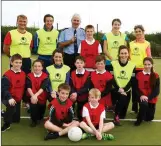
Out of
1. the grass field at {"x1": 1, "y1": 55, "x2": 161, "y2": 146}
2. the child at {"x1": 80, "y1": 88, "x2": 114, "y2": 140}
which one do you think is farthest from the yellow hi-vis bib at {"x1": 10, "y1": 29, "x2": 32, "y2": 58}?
the child at {"x1": 80, "y1": 88, "x2": 114, "y2": 140}

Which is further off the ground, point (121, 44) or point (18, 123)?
point (121, 44)

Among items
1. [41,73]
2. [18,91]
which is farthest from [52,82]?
[18,91]

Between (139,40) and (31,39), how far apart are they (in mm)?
2019

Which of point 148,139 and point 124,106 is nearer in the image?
point 148,139

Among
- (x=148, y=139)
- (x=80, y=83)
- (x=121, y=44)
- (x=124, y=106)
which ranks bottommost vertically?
(x=148, y=139)

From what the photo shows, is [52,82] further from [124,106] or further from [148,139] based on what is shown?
[148,139]

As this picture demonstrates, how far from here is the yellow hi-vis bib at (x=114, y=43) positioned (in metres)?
6.09

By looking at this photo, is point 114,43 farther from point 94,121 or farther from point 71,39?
point 94,121

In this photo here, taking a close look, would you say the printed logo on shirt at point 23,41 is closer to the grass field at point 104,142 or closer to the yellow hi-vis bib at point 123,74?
the grass field at point 104,142

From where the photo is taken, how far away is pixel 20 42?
19.7 ft

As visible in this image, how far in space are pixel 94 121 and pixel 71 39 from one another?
1.85m

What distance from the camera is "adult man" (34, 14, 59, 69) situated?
20.1 feet

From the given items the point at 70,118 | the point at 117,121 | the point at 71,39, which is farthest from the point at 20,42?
the point at 117,121

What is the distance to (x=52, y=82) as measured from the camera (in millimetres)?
5520
